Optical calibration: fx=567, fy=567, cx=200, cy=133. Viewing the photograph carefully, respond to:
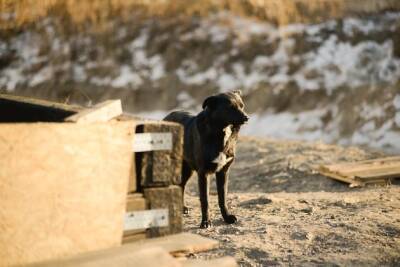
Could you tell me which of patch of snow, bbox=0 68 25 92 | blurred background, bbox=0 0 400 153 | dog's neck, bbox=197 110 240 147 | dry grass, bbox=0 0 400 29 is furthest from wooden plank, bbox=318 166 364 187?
patch of snow, bbox=0 68 25 92

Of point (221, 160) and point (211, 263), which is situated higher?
point (221, 160)

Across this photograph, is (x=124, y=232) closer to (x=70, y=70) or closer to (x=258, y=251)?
(x=258, y=251)

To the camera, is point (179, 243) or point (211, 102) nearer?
point (179, 243)

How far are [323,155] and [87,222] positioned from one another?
8.58 m

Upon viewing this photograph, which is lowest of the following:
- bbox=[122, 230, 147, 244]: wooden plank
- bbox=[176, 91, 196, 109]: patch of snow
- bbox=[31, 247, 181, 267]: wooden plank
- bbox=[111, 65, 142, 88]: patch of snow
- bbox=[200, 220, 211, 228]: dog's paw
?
bbox=[200, 220, 211, 228]: dog's paw

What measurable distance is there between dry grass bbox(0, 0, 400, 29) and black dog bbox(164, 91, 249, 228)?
15175 mm

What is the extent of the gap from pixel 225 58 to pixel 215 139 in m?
14.0

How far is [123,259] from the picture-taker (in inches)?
143

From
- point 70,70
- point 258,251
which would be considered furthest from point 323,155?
point 70,70

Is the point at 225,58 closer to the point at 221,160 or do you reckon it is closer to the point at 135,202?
the point at 221,160

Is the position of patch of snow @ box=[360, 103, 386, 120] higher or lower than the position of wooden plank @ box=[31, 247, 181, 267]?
higher

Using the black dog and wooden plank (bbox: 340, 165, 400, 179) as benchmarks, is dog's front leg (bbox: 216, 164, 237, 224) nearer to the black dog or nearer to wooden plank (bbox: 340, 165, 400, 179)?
the black dog

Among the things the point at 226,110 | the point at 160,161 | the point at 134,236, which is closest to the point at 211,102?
the point at 226,110

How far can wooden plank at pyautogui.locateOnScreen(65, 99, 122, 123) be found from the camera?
3.83m
